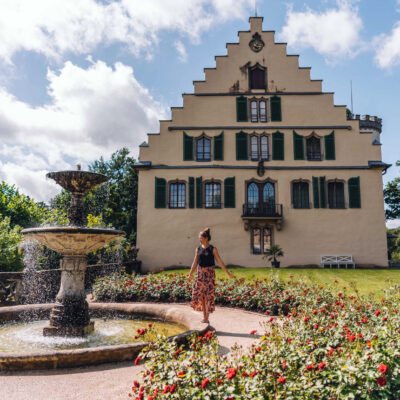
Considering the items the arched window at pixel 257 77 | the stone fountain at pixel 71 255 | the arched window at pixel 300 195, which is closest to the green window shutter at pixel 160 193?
the arched window at pixel 300 195

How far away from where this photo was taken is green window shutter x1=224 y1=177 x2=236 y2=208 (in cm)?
2228

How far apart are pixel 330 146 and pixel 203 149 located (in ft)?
26.2

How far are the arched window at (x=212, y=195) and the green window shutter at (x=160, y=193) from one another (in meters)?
2.61

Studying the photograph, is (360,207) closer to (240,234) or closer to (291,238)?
(291,238)

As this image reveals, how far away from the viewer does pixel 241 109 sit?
76.3 ft

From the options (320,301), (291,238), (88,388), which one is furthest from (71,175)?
(291,238)

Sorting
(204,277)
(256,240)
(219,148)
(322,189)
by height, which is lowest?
(204,277)

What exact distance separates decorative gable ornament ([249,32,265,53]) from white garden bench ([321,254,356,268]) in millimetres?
14130

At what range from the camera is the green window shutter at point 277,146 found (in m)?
22.7

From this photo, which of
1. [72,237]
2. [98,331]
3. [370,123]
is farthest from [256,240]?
[370,123]

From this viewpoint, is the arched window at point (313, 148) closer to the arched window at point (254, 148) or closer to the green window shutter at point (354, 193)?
the green window shutter at point (354, 193)

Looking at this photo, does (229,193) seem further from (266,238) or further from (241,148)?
→ (266,238)

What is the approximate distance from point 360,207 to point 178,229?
36.8 ft

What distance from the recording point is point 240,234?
2211 centimetres
